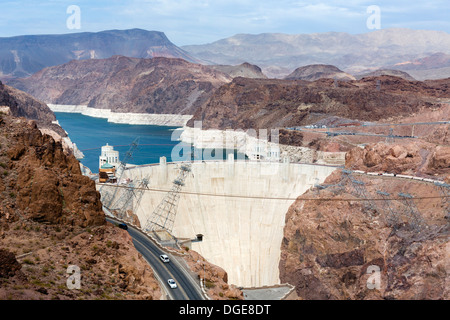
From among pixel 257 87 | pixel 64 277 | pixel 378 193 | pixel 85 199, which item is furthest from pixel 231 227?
pixel 257 87

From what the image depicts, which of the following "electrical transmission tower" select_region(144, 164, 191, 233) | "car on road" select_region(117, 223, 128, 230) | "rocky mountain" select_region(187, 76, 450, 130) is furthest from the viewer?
"rocky mountain" select_region(187, 76, 450, 130)

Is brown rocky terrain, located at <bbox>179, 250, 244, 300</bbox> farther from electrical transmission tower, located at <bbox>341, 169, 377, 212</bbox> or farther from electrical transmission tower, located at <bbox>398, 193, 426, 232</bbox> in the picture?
electrical transmission tower, located at <bbox>341, 169, 377, 212</bbox>

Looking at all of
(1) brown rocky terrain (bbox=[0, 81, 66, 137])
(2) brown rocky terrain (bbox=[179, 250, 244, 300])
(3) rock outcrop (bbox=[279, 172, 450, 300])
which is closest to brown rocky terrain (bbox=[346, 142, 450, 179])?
(3) rock outcrop (bbox=[279, 172, 450, 300])

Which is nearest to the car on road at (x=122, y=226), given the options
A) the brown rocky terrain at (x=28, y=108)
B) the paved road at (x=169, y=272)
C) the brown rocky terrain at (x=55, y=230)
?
the paved road at (x=169, y=272)

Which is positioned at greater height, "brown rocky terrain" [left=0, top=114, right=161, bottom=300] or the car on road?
"brown rocky terrain" [left=0, top=114, right=161, bottom=300]

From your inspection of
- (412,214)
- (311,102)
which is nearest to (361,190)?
(412,214)

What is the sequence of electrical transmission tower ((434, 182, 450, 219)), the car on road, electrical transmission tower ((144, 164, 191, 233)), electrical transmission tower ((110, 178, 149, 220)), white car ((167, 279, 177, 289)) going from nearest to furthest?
white car ((167, 279, 177, 289))
the car on road
electrical transmission tower ((434, 182, 450, 219))
electrical transmission tower ((110, 178, 149, 220))
electrical transmission tower ((144, 164, 191, 233))
